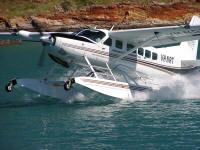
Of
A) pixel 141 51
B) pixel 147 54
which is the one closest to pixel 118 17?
pixel 147 54

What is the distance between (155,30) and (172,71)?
11.9ft

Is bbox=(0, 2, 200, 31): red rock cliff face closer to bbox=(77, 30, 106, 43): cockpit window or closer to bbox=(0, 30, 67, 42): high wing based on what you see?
bbox=(0, 30, 67, 42): high wing

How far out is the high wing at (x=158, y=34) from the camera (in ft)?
50.7

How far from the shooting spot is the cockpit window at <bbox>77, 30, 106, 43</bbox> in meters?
15.6

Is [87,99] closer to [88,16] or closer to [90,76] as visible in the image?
[90,76]

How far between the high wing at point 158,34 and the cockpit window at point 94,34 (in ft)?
1.17

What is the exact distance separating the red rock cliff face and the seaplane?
3919 cm

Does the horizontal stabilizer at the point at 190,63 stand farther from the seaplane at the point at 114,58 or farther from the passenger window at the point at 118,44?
the passenger window at the point at 118,44

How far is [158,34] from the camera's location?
53.5 feet

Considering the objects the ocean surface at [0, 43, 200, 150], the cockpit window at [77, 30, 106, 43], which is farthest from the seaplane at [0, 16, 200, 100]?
the ocean surface at [0, 43, 200, 150]

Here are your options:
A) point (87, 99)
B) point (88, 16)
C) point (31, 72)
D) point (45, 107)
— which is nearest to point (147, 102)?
point (87, 99)

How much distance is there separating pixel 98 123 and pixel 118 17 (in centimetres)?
4615

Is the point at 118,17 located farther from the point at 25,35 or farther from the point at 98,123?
the point at 98,123

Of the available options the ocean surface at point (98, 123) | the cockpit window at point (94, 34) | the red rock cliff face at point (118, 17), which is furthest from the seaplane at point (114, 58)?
the red rock cliff face at point (118, 17)
